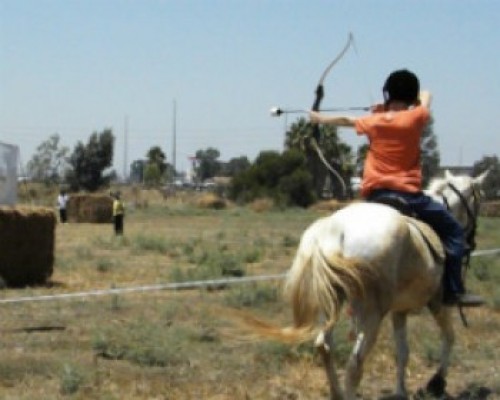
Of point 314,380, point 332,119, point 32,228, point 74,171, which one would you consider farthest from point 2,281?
point 74,171

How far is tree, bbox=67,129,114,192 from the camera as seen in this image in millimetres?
79812

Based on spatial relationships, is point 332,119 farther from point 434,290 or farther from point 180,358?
point 180,358

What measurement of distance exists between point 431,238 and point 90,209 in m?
38.1

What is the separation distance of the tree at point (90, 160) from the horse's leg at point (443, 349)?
72804 millimetres

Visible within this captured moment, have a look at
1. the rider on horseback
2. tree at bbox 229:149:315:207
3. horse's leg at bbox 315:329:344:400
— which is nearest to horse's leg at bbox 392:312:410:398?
the rider on horseback

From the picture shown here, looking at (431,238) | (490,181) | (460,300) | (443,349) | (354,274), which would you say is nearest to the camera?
(354,274)

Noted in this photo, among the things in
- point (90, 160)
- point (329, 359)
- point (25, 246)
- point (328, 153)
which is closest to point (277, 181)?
point (90, 160)

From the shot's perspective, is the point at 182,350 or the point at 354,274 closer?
the point at 354,274

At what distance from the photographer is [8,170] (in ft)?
51.6

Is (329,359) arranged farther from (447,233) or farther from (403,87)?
(403,87)

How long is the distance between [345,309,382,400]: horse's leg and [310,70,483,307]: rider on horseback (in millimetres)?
1008

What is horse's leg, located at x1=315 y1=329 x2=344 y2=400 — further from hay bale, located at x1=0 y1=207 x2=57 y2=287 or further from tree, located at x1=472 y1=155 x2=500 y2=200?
hay bale, located at x1=0 y1=207 x2=57 y2=287

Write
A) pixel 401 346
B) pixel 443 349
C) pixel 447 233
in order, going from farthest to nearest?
pixel 443 349 → pixel 401 346 → pixel 447 233

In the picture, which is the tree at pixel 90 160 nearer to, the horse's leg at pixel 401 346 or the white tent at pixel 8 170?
the white tent at pixel 8 170
